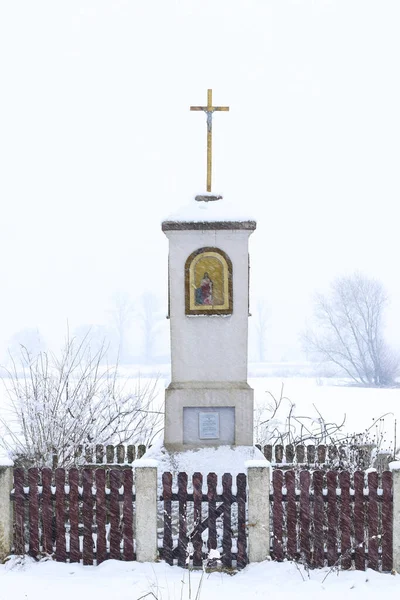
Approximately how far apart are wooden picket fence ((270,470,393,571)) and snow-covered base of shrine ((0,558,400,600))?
0.14 meters

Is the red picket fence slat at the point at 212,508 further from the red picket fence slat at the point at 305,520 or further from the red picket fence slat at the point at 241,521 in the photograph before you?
the red picket fence slat at the point at 305,520

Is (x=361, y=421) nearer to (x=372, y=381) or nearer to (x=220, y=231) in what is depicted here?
(x=220, y=231)

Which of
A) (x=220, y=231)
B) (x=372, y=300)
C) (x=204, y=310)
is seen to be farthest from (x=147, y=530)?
(x=372, y=300)

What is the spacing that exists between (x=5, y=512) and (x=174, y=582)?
178cm

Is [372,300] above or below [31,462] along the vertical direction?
above

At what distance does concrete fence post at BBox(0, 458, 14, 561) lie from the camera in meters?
6.03

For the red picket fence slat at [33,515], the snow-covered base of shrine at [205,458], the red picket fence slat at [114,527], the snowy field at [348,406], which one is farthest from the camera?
the snowy field at [348,406]

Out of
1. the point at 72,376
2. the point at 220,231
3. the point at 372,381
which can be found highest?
the point at 220,231

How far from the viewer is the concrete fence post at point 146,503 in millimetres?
5914

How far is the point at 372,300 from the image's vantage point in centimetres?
3959

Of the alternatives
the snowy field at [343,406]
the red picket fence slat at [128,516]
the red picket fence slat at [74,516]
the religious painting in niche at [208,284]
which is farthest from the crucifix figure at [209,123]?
the snowy field at [343,406]

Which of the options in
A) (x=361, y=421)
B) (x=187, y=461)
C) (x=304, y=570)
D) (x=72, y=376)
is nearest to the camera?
(x=304, y=570)

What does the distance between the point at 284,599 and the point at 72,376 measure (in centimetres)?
514

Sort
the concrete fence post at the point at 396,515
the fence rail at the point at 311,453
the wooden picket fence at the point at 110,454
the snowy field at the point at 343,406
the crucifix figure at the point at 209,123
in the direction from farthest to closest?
the snowy field at the point at 343,406
the wooden picket fence at the point at 110,454
the fence rail at the point at 311,453
the crucifix figure at the point at 209,123
the concrete fence post at the point at 396,515
